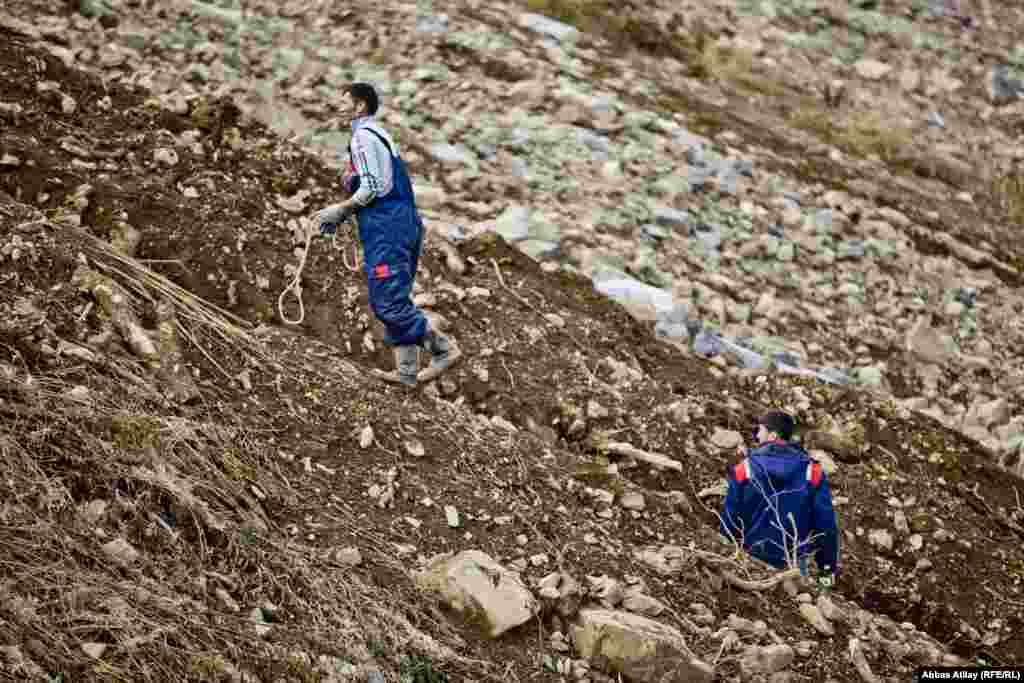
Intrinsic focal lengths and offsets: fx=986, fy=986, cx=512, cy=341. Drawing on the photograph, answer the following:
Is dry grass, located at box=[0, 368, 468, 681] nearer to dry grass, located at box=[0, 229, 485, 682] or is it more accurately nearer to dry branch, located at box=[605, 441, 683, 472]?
dry grass, located at box=[0, 229, 485, 682]

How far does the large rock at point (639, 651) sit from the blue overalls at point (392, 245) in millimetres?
1797

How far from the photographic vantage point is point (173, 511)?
3986mm

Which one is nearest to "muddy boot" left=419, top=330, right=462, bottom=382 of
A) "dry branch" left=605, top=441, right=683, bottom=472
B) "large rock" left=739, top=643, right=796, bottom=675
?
"dry branch" left=605, top=441, right=683, bottom=472

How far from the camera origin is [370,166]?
4.67 metres

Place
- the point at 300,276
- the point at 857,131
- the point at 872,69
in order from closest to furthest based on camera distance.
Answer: the point at 300,276
the point at 857,131
the point at 872,69

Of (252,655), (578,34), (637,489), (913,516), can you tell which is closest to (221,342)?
(252,655)

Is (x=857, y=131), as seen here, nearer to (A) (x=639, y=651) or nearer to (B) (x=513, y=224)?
(B) (x=513, y=224)

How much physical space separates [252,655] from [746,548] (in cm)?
256

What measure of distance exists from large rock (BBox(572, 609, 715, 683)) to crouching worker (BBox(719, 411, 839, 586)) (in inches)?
41.2

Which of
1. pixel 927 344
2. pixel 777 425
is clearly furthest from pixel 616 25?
pixel 777 425

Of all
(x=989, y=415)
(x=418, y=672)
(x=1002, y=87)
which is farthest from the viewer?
(x=1002, y=87)

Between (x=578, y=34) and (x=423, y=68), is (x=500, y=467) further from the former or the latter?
(x=578, y=34)

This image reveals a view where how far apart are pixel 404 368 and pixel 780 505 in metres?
2.04

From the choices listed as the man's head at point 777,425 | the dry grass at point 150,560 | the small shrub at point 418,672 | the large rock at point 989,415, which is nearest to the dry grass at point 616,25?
the large rock at point 989,415
